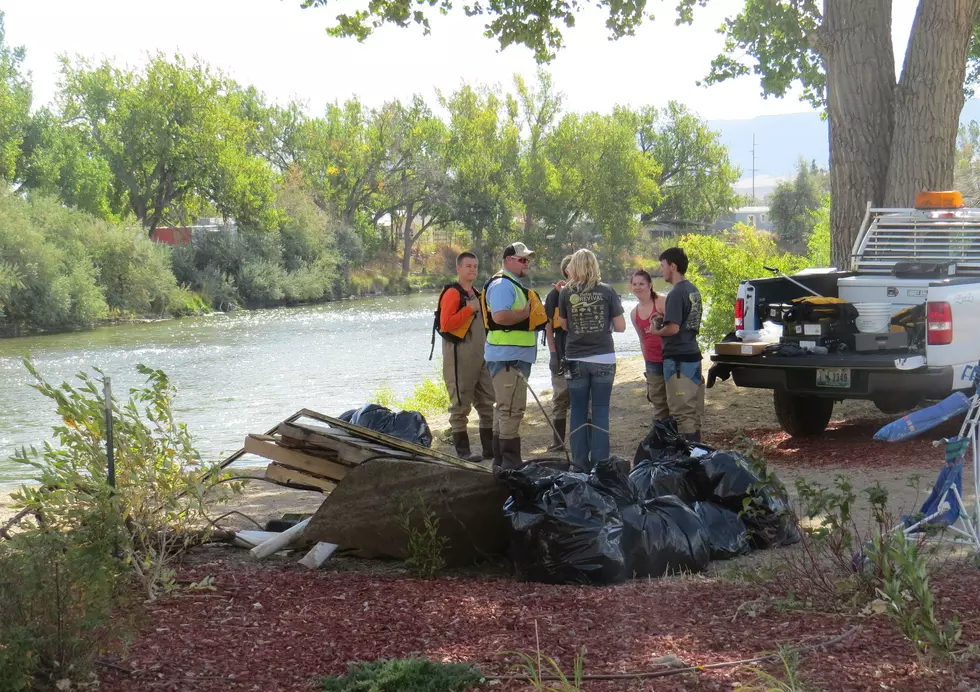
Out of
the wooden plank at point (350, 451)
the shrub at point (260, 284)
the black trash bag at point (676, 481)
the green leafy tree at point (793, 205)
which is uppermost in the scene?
the green leafy tree at point (793, 205)

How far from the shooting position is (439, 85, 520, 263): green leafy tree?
75875mm

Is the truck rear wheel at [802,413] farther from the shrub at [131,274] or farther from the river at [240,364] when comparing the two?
the shrub at [131,274]

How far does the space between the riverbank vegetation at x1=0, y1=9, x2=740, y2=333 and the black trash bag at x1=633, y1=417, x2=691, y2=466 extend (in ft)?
130

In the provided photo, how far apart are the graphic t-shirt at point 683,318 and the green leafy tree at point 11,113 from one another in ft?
164

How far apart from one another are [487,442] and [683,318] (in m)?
2.30

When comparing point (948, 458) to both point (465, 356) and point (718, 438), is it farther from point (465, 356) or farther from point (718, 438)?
point (718, 438)

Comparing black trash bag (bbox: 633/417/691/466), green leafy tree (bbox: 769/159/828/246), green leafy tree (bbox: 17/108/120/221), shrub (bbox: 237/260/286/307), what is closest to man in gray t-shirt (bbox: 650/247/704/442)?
black trash bag (bbox: 633/417/691/466)

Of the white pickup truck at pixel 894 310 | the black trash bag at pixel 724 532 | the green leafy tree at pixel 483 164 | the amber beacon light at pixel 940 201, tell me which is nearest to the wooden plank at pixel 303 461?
the black trash bag at pixel 724 532

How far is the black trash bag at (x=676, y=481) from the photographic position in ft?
20.7

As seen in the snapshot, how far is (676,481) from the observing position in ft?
20.8

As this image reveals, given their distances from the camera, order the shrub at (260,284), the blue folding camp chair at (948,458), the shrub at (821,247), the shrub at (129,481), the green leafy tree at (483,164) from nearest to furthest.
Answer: the blue folding camp chair at (948,458), the shrub at (129,481), the shrub at (821,247), the shrub at (260,284), the green leafy tree at (483,164)

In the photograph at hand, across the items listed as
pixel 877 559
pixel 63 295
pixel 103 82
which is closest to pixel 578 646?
pixel 877 559

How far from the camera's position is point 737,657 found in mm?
3750

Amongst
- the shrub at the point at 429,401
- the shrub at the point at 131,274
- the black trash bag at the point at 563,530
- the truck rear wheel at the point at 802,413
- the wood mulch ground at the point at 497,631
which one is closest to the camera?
the wood mulch ground at the point at 497,631
